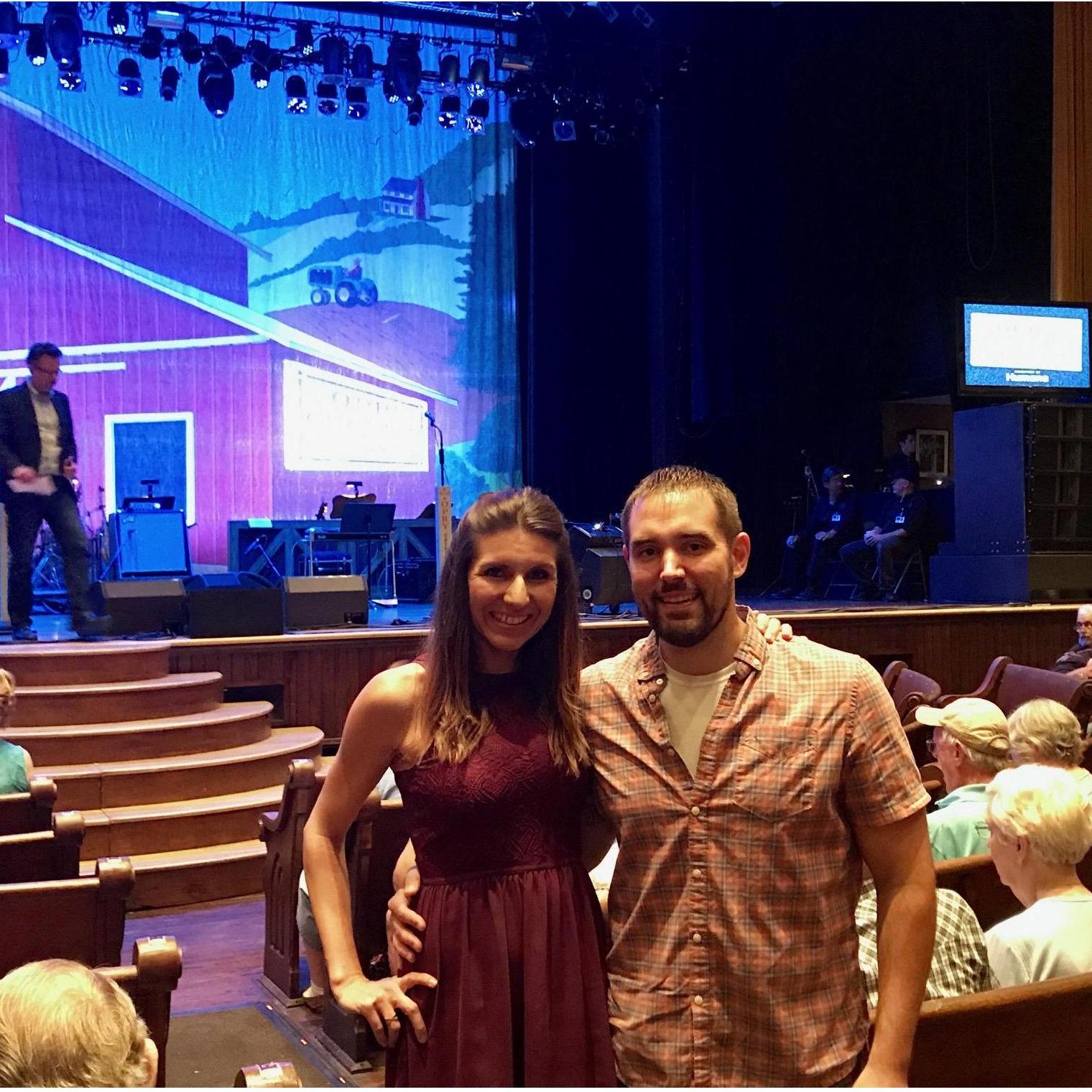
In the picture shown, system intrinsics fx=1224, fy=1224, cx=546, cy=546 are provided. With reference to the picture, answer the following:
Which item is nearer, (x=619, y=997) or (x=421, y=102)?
(x=619, y=997)

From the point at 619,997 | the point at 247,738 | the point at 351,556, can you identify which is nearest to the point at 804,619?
the point at 247,738

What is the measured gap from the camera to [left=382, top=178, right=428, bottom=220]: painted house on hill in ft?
36.8

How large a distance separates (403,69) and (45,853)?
24.8 feet

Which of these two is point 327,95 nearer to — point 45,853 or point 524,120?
point 524,120

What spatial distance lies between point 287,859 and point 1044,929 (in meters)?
2.65

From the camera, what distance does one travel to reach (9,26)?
7832 mm

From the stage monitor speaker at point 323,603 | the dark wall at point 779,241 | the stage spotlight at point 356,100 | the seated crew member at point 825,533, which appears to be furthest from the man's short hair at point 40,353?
the seated crew member at point 825,533

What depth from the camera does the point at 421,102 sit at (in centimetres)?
945

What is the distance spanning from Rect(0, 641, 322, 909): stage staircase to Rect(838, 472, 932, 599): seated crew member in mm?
4970

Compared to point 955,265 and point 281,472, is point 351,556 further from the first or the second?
point 955,265

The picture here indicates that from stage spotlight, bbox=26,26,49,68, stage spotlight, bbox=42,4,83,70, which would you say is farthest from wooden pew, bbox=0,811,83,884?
stage spotlight, bbox=26,26,49,68

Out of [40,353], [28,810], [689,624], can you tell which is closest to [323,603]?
[40,353]

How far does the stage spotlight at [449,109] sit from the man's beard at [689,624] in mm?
8792

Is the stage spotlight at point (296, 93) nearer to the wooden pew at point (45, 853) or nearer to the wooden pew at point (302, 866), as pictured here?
the wooden pew at point (302, 866)
